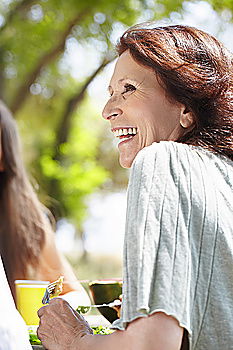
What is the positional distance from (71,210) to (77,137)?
3.72 ft

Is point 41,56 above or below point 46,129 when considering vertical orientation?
above

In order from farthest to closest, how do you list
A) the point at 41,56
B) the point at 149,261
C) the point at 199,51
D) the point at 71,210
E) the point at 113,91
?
the point at 41,56, the point at 71,210, the point at 113,91, the point at 199,51, the point at 149,261

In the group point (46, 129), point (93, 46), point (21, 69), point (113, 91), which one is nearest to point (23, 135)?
point (46, 129)

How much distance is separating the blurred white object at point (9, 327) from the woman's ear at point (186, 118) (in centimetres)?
41

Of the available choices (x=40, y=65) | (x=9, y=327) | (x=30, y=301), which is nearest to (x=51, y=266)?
(x=30, y=301)

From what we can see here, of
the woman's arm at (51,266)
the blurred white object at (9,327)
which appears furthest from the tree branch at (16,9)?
the blurred white object at (9,327)

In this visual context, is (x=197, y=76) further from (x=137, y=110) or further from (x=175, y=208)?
(x=175, y=208)

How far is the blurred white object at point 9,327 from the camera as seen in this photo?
3.18 feet

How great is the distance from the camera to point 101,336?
0.87m

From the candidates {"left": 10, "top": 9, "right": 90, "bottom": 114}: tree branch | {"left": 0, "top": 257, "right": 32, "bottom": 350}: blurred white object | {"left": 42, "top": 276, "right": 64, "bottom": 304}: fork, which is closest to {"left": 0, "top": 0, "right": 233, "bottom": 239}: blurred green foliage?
{"left": 10, "top": 9, "right": 90, "bottom": 114}: tree branch

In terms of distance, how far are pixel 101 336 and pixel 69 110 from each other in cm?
713

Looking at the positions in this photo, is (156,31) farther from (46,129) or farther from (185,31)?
(46,129)

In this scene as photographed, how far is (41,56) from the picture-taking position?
7.64 m

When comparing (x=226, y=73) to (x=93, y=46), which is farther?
(x=93, y=46)
